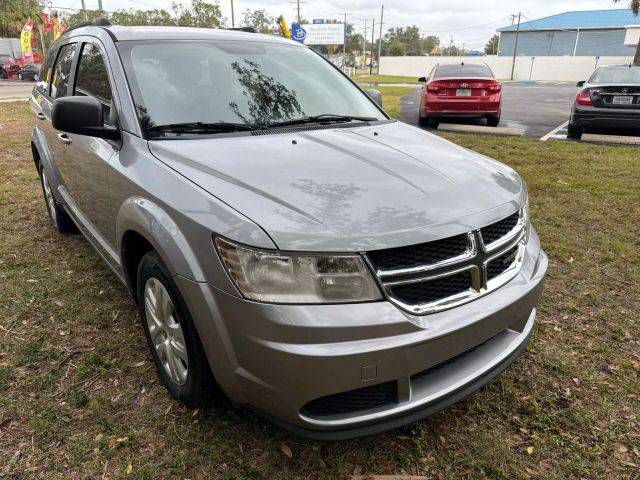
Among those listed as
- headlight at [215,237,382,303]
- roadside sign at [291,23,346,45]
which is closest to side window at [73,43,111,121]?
headlight at [215,237,382,303]

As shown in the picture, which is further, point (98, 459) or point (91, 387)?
point (91, 387)

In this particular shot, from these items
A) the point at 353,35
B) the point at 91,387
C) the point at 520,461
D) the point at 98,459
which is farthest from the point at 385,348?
the point at 353,35

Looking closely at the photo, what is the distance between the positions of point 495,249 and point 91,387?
2.12 meters

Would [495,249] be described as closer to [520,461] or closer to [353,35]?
[520,461]

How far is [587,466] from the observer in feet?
7.00

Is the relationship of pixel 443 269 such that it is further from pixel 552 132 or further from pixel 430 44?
pixel 430 44

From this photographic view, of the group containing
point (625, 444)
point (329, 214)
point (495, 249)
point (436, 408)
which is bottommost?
point (625, 444)

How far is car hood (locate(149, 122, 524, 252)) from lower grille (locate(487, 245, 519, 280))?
19cm

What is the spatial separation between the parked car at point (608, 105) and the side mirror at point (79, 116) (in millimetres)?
9150

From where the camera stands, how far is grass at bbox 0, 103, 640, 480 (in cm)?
213

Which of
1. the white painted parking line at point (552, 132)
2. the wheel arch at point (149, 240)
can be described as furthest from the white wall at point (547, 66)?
the wheel arch at point (149, 240)

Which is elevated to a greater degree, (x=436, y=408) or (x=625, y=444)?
(x=436, y=408)

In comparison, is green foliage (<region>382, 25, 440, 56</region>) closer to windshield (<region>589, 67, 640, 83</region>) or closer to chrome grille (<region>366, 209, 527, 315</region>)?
windshield (<region>589, 67, 640, 83</region>)

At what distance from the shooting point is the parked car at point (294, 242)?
68.9 inches
